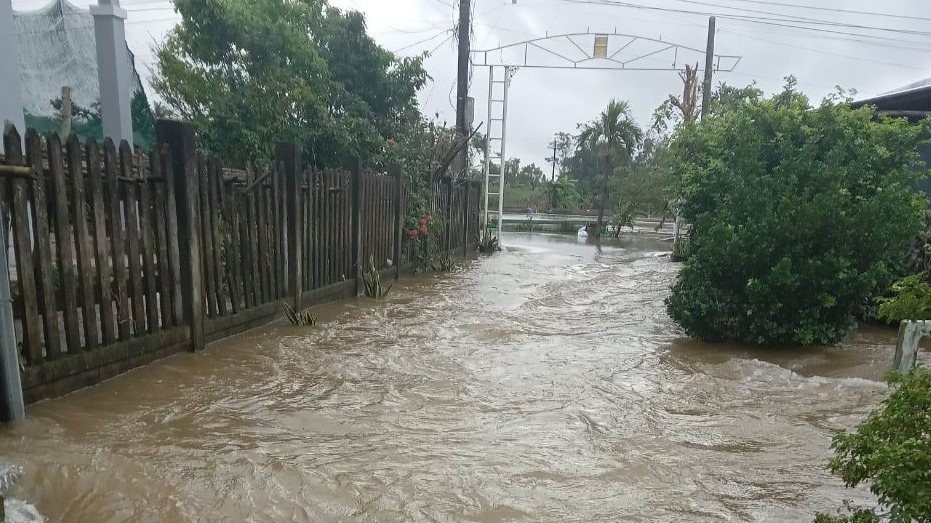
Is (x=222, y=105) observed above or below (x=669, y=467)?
above

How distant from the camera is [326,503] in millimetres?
3045

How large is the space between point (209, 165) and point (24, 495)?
3320mm

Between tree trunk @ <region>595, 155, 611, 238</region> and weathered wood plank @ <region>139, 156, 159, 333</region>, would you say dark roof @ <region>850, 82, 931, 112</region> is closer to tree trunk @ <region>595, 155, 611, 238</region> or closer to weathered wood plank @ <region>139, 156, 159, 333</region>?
weathered wood plank @ <region>139, 156, 159, 333</region>

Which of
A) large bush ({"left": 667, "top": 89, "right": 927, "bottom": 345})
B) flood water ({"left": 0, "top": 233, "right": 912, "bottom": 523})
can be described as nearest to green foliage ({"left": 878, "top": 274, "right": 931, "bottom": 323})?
flood water ({"left": 0, "top": 233, "right": 912, "bottom": 523})

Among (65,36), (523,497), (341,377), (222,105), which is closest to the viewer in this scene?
(523,497)

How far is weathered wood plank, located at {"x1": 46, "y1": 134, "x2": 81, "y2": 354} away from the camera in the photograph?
3.90 meters

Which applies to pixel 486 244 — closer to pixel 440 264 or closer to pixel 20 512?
pixel 440 264

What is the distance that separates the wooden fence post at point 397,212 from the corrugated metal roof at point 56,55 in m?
6.29

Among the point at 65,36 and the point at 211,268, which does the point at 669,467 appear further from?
the point at 65,36

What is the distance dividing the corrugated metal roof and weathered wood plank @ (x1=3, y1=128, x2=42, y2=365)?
9.90 m

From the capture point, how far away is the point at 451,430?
4086 millimetres

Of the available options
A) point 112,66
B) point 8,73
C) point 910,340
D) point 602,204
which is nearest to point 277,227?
point 8,73

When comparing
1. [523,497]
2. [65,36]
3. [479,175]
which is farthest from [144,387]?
[479,175]

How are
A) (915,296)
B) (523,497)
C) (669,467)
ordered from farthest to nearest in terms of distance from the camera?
(669,467), (523,497), (915,296)
